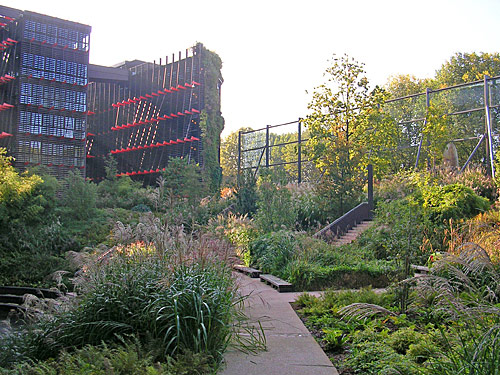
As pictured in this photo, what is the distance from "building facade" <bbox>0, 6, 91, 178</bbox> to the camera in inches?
805

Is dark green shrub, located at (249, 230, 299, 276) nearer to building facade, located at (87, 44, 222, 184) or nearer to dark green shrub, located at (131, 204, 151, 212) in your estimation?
dark green shrub, located at (131, 204, 151, 212)

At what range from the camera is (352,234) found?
12109mm

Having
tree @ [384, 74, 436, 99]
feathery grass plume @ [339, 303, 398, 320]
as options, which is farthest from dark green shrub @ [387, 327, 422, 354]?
tree @ [384, 74, 436, 99]

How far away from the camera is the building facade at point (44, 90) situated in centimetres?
2045

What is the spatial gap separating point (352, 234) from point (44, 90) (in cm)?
1620

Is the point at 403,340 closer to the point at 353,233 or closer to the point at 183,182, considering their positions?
the point at 353,233

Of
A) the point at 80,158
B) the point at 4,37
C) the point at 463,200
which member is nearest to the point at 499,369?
the point at 463,200

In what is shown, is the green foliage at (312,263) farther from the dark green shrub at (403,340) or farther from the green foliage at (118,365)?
the green foliage at (118,365)

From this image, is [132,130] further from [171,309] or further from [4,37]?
[171,309]

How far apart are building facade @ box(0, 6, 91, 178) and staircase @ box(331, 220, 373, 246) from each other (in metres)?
12.8

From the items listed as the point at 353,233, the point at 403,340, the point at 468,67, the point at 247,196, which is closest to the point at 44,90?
the point at 247,196

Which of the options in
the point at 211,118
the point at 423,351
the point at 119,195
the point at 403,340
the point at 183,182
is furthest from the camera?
the point at 211,118

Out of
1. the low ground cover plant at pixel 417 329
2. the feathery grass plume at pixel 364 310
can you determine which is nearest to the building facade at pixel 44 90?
the low ground cover plant at pixel 417 329

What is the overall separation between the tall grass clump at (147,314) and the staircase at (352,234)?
7311 millimetres
